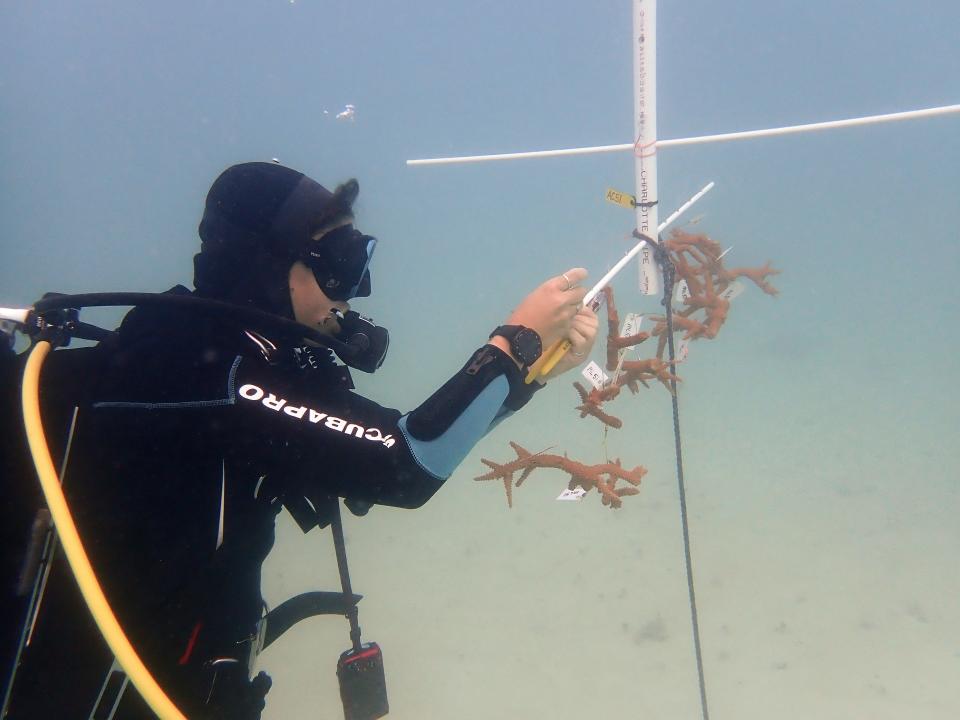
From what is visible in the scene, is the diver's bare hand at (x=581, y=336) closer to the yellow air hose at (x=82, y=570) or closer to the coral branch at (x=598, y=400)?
the coral branch at (x=598, y=400)

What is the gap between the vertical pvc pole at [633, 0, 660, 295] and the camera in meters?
3.08

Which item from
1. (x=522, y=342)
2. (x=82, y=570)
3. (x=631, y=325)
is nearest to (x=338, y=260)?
(x=522, y=342)

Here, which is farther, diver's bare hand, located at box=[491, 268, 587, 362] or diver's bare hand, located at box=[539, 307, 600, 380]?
diver's bare hand, located at box=[539, 307, 600, 380]

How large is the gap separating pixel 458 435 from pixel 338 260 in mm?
852

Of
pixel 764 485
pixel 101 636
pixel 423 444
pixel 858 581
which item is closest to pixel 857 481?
pixel 764 485

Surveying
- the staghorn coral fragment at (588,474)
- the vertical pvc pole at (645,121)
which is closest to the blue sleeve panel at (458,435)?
the staghorn coral fragment at (588,474)

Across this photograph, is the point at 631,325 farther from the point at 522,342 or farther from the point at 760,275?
the point at 760,275

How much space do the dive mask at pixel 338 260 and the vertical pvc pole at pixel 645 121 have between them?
1.67m

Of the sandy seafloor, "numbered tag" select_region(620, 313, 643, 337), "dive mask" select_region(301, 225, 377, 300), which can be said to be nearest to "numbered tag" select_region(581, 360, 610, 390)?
"numbered tag" select_region(620, 313, 643, 337)

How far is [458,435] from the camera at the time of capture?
2.10 m

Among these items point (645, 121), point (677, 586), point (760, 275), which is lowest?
point (677, 586)

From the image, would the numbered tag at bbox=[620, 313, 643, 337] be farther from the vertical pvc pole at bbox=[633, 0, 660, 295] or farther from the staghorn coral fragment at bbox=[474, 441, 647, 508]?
the staghorn coral fragment at bbox=[474, 441, 647, 508]

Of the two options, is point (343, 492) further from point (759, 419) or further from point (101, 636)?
point (759, 419)

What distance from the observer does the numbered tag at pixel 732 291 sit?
12.2ft
